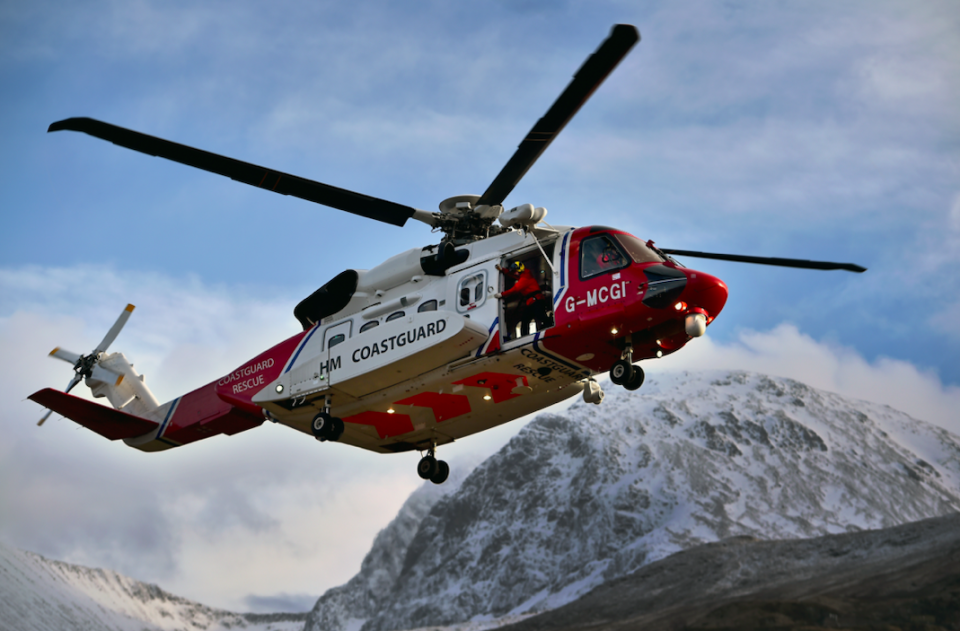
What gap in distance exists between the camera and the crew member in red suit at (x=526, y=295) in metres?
19.5

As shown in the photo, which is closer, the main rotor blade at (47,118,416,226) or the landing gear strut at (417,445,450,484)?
the main rotor blade at (47,118,416,226)

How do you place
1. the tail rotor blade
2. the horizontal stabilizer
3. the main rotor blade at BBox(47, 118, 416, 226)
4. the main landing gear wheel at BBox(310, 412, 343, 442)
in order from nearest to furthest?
the main rotor blade at BBox(47, 118, 416, 226), the main landing gear wheel at BBox(310, 412, 343, 442), the horizontal stabilizer, the tail rotor blade

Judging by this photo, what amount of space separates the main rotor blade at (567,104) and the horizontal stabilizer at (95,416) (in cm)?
1343

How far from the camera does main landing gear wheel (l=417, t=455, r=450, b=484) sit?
76.5ft

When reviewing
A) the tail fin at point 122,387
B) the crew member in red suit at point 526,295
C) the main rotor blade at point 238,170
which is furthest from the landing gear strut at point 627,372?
the tail fin at point 122,387

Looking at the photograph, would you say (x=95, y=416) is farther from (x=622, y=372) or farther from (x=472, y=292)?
(x=622, y=372)

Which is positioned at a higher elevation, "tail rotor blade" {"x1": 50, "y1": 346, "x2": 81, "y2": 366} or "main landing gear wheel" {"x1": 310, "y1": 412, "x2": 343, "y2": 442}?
"tail rotor blade" {"x1": 50, "y1": 346, "x2": 81, "y2": 366}

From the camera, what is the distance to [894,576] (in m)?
98.8

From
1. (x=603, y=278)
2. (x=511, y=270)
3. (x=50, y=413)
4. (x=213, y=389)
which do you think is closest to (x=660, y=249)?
(x=603, y=278)

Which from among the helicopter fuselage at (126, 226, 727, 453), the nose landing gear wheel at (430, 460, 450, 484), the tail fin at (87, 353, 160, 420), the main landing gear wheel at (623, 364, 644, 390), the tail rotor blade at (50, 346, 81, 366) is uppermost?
the tail rotor blade at (50, 346, 81, 366)

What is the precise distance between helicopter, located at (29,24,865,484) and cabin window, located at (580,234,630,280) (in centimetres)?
3

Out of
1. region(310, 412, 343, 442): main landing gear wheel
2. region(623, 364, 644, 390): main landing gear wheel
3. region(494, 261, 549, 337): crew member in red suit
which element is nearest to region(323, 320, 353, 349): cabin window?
region(310, 412, 343, 442): main landing gear wheel

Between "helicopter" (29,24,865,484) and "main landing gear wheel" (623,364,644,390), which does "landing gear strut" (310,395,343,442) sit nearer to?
"helicopter" (29,24,865,484)

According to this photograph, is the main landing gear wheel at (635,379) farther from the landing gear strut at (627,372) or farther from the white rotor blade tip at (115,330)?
the white rotor blade tip at (115,330)
